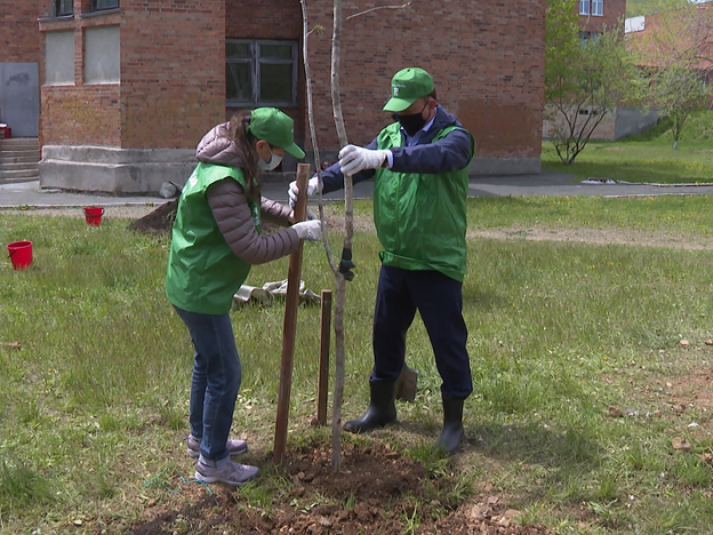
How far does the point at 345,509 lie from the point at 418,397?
5.36 feet

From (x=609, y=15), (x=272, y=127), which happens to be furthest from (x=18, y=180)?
(x=609, y=15)

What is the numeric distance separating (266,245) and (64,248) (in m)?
7.72

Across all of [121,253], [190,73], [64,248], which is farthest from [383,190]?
[190,73]

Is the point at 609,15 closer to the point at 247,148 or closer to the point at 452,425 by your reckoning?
the point at 452,425

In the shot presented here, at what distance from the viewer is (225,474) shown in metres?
4.38

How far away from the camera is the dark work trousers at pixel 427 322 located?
184 inches

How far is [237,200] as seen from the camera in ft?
12.9

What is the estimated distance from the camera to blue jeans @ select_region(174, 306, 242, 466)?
164 inches

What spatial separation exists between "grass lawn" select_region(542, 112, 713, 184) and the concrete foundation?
456 inches

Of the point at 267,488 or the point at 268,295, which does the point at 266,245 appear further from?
the point at 268,295

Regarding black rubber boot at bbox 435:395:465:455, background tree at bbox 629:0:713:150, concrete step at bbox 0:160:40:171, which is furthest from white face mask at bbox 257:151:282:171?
background tree at bbox 629:0:713:150

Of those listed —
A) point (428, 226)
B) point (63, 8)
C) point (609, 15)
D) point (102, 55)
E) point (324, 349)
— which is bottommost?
point (324, 349)

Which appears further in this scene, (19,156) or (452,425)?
(19,156)

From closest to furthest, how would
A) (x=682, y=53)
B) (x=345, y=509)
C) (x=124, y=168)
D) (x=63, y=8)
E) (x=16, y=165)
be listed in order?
(x=345, y=509)
(x=124, y=168)
(x=63, y=8)
(x=16, y=165)
(x=682, y=53)
